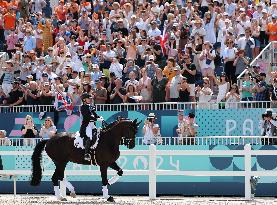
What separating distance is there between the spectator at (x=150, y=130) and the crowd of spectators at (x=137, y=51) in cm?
132

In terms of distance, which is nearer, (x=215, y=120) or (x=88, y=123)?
(x=88, y=123)

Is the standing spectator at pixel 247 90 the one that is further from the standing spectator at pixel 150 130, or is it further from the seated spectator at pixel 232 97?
the standing spectator at pixel 150 130

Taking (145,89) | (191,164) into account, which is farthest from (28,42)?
(191,164)

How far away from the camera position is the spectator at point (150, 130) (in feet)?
99.9

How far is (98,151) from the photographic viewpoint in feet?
90.1

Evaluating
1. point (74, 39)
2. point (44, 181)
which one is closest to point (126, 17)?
point (74, 39)

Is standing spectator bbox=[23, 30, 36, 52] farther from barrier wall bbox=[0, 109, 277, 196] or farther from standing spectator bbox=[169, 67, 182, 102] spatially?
standing spectator bbox=[169, 67, 182, 102]

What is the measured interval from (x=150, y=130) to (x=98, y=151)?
3433 millimetres

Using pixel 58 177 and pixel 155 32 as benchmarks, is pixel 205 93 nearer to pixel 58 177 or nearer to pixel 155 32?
pixel 155 32

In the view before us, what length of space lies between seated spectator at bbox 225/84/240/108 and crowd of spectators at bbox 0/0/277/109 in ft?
0.13

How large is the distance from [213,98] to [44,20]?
9.65 m

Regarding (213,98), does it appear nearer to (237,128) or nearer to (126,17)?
(237,128)

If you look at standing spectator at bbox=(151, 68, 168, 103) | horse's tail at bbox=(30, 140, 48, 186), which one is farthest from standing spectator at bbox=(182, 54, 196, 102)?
horse's tail at bbox=(30, 140, 48, 186)

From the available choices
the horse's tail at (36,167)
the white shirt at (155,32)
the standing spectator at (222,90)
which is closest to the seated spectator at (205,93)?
the standing spectator at (222,90)
